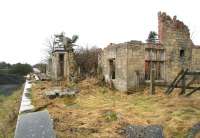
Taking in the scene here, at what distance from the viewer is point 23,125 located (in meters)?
6.61

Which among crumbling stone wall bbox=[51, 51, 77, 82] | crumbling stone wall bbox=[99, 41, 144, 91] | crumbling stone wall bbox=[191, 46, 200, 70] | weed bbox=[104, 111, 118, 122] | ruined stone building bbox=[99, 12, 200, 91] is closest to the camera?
weed bbox=[104, 111, 118, 122]

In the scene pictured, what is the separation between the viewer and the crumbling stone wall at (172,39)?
18375mm

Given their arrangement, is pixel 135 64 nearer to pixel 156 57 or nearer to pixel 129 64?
pixel 129 64

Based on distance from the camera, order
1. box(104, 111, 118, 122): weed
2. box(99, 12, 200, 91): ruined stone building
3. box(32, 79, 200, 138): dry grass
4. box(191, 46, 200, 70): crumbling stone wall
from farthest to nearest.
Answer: box(191, 46, 200, 70): crumbling stone wall < box(99, 12, 200, 91): ruined stone building < box(104, 111, 118, 122): weed < box(32, 79, 200, 138): dry grass

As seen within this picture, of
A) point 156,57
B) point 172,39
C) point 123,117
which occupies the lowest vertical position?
point 123,117

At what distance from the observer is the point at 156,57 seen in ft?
58.8

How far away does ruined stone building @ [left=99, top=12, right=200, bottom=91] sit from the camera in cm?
1703

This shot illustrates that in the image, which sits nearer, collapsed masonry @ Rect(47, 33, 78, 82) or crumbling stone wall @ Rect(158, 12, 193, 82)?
crumbling stone wall @ Rect(158, 12, 193, 82)

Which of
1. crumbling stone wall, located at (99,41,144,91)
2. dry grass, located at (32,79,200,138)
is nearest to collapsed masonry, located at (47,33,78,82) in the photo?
crumbling stone wall, located at (99,41,144,91)

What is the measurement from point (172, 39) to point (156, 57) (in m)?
1.62

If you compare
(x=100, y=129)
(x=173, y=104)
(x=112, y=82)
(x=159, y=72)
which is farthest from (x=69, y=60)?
(x=100, y=129)

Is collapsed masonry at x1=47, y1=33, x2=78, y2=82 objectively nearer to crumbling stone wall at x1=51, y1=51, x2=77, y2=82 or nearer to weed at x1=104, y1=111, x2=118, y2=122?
crumbling stone wall at x1=51, y1=51, x2=77, y2=82

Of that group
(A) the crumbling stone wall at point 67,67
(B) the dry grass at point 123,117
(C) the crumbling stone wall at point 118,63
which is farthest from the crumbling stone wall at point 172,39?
(A) the crumbling stone wall at point 67,67

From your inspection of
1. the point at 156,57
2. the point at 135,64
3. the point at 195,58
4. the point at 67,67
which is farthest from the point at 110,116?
the point at 67,67
